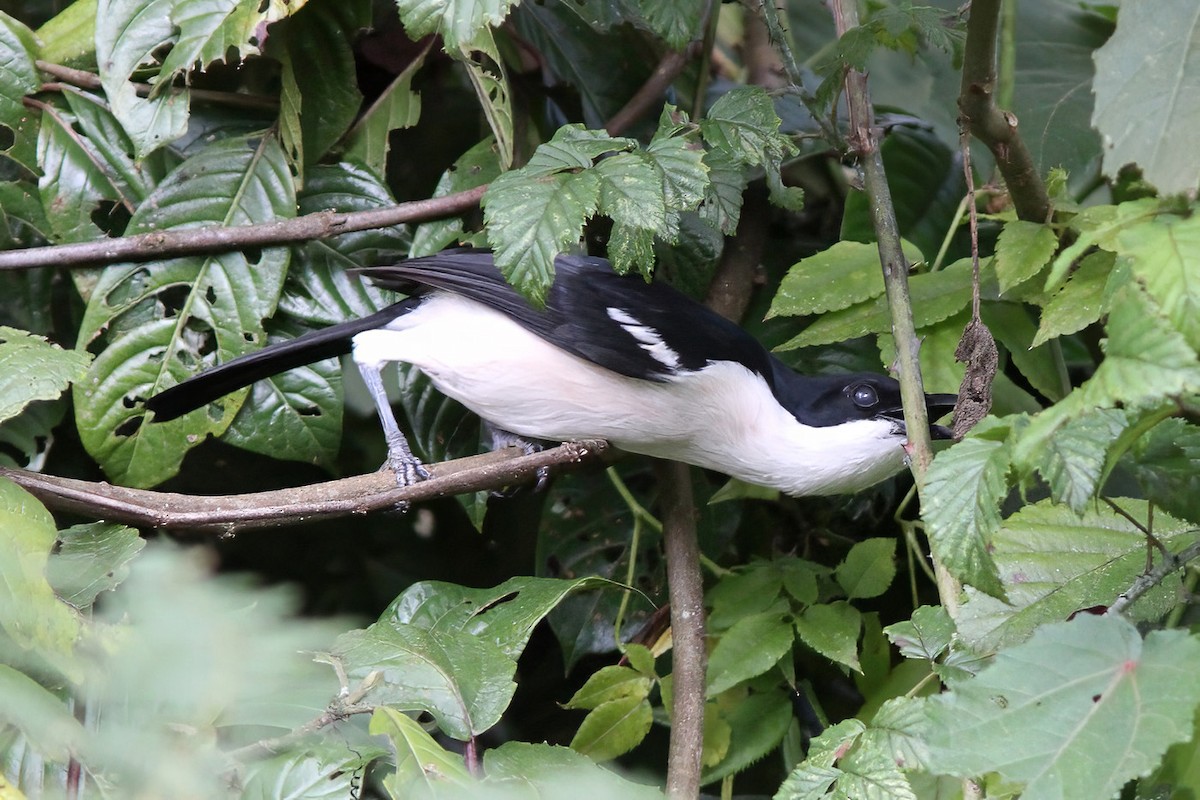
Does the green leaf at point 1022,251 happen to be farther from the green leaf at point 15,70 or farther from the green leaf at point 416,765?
the green leaf at point 15,70

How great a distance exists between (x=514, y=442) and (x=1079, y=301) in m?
1.21

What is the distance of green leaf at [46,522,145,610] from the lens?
149 cm

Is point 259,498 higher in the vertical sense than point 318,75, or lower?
lower

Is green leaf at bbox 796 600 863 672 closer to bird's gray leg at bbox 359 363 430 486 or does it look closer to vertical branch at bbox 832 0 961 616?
vertical branch at bbox 832 0 961 616

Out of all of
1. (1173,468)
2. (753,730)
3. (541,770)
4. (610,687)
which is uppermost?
(1173,468)

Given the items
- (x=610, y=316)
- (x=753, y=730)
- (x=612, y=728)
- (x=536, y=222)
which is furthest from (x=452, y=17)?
(x=753, y=730)

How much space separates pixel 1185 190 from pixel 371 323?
1668mm

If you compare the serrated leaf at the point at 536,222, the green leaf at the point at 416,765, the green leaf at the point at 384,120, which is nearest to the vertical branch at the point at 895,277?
the serrated leaf at the point at 536,222

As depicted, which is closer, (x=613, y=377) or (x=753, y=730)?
(x=753, y=730)

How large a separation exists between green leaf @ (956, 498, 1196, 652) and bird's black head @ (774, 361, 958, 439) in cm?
56

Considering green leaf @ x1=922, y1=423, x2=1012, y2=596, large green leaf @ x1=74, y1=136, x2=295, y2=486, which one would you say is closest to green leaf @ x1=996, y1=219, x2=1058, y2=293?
green leaf @ x1=922, y1=423, x2=1012, y2=596

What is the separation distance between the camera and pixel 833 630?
1999mm

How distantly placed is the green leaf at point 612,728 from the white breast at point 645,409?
53 centimetres

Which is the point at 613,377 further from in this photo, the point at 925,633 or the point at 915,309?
the point at 925,633
